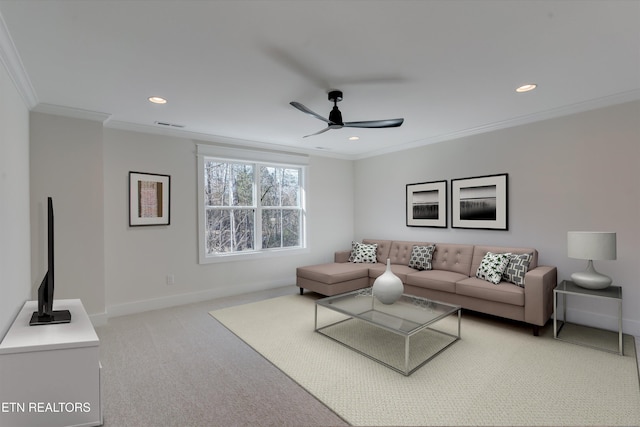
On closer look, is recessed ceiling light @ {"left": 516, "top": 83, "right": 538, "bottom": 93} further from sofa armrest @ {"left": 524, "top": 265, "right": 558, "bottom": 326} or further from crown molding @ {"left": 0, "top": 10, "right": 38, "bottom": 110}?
crown molding @ {"left": 0, "top": 10, "right": 38, "bottom": 110}

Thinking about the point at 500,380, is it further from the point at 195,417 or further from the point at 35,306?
the point at 35,306

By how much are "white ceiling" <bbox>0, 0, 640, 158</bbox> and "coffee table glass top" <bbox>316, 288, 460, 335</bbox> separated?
2.08 metres

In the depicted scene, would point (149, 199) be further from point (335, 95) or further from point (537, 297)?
point (537, 297)

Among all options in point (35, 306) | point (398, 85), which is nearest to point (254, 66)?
point (398, 85)

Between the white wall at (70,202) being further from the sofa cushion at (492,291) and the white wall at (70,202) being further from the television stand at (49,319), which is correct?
the sofa cushion at (492,291)

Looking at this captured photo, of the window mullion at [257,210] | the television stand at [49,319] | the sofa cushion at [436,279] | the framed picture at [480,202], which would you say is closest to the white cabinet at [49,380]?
the television stand at [49,319]

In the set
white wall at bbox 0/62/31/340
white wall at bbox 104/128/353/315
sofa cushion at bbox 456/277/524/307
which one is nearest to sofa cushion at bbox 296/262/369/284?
white wall at bbox 104/128/353/315

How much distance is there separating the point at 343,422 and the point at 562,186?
3.54m

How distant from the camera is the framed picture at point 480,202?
13.7 ft

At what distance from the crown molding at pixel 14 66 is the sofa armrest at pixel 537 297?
15.0ft

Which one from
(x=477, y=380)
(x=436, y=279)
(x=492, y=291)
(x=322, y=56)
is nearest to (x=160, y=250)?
(x=322, y=56)

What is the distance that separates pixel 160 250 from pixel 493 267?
4222 millimetres

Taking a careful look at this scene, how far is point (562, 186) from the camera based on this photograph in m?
3.69

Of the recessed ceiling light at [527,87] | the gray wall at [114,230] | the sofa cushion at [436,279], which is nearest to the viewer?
the recessed ceiling light at [527,87]
